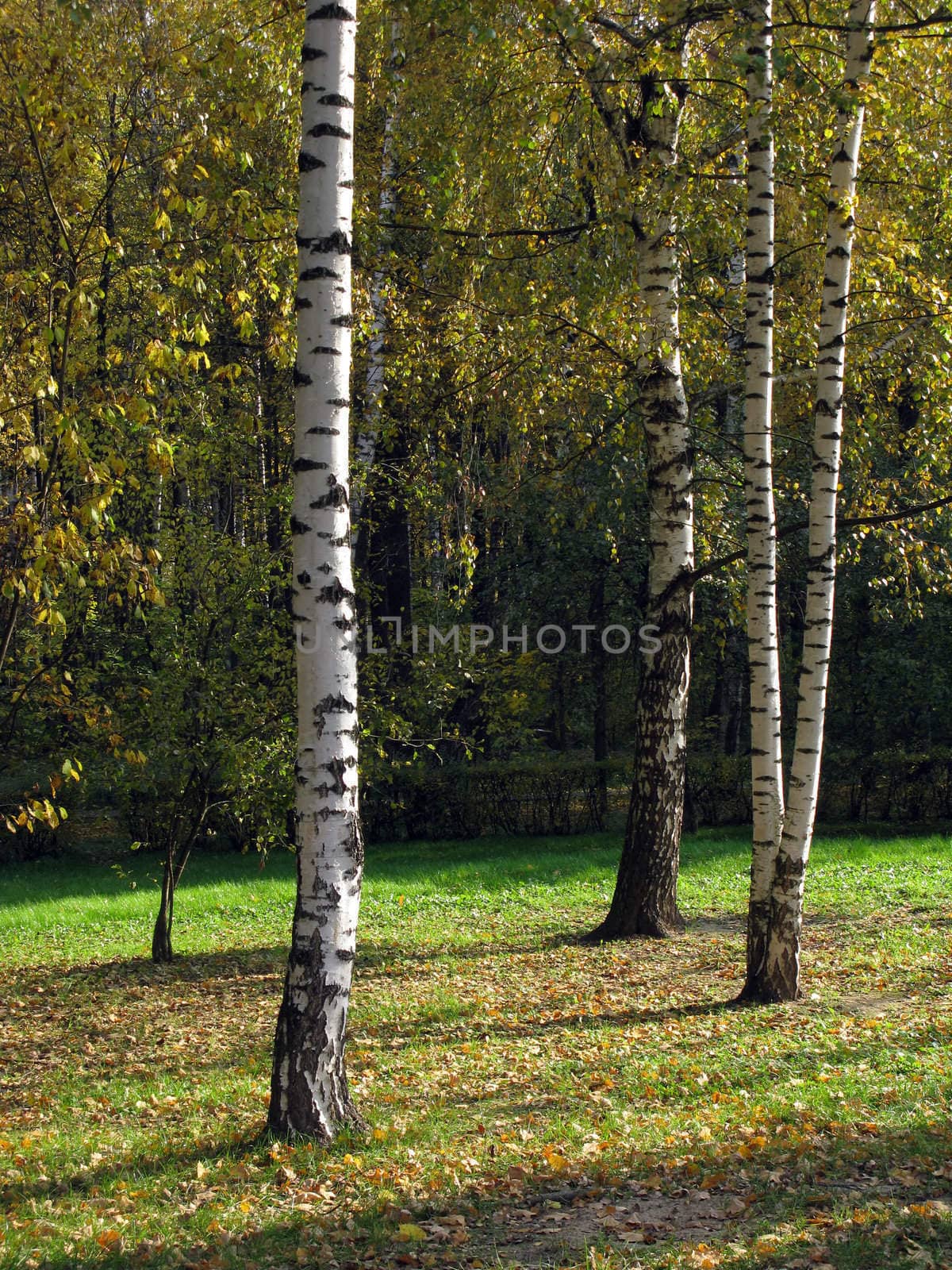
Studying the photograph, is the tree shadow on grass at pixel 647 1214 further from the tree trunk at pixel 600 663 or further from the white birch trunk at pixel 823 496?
the tree trunk at pixel 600 663

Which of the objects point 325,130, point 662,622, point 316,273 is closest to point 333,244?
point 316,273

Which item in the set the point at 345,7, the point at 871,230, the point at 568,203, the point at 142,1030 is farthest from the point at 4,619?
the point at 871,230

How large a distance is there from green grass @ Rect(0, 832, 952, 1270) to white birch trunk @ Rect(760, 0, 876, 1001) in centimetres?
113

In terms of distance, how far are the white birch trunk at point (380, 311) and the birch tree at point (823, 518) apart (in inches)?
141

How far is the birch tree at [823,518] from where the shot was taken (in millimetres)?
6234

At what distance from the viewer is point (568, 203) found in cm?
976

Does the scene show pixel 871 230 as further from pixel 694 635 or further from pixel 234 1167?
pixel 694 635

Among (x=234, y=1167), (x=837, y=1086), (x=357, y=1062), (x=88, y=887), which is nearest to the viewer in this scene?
(x=234, y=1167)

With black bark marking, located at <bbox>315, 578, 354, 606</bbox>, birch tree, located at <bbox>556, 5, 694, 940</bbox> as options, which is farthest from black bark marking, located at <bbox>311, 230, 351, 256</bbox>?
birch tree, located at <bbox>556, 5, 694, 940</bbox>

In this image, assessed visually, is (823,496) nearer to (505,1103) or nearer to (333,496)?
(333,496)

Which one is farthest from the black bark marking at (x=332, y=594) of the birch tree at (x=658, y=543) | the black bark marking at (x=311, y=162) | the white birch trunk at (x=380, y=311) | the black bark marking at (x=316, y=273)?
the white birch trunk at (x=380, y=311)

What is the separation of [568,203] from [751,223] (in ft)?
12.0

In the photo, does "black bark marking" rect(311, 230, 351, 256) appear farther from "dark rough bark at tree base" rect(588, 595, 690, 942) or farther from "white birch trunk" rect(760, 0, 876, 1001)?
"dark rough bark at tree base" rect(588, 595, 690, 942)

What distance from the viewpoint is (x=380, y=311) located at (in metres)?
10.4
